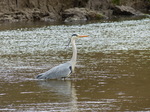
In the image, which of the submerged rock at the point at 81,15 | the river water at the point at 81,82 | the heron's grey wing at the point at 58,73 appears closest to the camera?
the river water at the point at 81,82

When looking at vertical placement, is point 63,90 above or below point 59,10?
above

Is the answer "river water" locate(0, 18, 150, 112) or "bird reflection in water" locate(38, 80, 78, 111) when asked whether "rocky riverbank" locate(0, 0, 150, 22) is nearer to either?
"river water" locate(0, 18, 150, 112)

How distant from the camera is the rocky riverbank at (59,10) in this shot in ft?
168

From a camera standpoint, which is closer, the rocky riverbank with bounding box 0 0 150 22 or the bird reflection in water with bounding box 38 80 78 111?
the bird reflection in water with bounding box 38 80 78 111

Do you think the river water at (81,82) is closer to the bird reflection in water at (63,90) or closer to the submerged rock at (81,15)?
the bird reflection in water at (63,90)

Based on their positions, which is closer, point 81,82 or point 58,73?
point 81,82

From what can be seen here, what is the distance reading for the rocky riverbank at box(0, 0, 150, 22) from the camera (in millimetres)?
51188

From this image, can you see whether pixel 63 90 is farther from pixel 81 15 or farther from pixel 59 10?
pixel 59 10

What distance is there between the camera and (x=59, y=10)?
184 ft

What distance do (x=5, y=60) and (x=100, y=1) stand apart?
1705 inches

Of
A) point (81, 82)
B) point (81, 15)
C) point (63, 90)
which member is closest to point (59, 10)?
point (81, 15)

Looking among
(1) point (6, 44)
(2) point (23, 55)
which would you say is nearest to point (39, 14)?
(1) point (6, 44)

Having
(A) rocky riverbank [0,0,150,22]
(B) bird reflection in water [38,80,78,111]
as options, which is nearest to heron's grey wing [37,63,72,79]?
(B) bird reflection in water [38,80,78,111]

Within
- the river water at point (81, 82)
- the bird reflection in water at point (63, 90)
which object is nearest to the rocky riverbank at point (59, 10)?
the river water at point (81, 82)
